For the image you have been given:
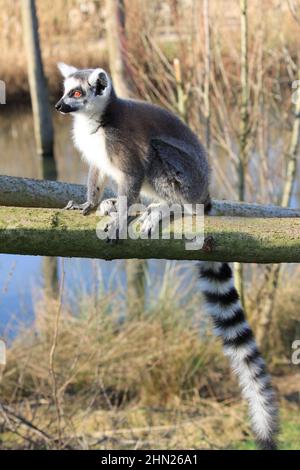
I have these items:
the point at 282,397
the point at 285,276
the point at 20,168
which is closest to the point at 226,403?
the point at 282,397

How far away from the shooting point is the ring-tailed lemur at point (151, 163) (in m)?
2.89

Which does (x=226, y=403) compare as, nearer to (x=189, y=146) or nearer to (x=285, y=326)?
(x=285, y=326)

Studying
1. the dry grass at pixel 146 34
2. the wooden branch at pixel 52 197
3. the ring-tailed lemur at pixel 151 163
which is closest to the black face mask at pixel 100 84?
the ring-tailed lemur at pixel 151 163

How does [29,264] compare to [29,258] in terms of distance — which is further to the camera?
[29,258]

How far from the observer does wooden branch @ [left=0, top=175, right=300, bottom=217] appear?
122 inches

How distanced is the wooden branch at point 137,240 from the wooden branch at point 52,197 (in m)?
0.72

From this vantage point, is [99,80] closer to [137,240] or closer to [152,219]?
[152,219]

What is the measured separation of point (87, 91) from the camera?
3.02 m

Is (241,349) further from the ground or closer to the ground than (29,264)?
further from the ground

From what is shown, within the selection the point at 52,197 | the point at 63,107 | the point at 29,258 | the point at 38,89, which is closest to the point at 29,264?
the point at 29,258

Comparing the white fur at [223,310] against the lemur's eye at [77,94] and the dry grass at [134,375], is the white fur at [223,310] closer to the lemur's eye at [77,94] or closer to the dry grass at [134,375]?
the lemur's eye at [77,94]

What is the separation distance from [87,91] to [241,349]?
1.24m

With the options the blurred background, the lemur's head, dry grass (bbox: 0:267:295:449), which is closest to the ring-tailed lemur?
the lemur's head

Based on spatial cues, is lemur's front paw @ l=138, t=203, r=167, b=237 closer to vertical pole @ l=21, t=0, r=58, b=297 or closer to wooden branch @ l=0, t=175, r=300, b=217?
wooden branch @ l=0, t=175, r=300, b=217
